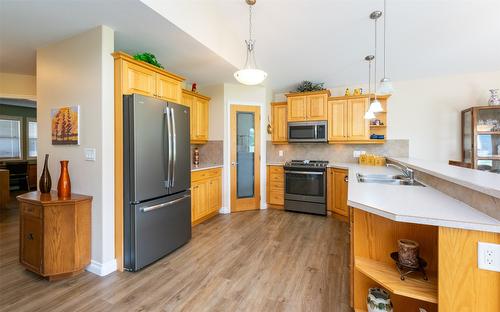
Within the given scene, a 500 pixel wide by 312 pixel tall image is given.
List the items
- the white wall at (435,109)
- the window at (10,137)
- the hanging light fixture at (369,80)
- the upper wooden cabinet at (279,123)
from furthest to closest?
the window at (10,137) < the upper wooden cabinet at (279,123) < the white wall at (435,109) < the hanging light fixture at (369,80)

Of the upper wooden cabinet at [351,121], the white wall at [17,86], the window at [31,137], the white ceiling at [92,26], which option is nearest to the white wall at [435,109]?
the upper wooden cabinet at [351,121]

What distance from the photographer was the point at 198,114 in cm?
422

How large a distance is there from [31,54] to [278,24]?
3187 mm

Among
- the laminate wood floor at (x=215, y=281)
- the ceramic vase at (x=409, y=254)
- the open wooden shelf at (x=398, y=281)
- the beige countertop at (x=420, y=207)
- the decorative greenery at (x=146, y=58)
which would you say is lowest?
the laminate wood floor at (x=215, y=281)

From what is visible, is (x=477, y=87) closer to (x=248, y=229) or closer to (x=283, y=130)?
(x=283, y=130)

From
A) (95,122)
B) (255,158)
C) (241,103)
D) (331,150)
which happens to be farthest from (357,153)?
(95,122)

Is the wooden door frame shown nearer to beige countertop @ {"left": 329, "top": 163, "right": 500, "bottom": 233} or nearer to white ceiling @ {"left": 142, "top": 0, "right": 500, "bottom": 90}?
white ceiling @ {"left": 142, "top": 0, "right": 500, "bottom": 90}

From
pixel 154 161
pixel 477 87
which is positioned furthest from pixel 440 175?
pixel 477 87

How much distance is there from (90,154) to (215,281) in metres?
1.76

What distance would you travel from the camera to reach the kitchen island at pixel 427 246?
3.51 feet

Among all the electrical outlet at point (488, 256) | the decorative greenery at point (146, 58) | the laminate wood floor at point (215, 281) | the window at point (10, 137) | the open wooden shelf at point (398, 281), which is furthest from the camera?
the window at point (10, 137)

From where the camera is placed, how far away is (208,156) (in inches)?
180

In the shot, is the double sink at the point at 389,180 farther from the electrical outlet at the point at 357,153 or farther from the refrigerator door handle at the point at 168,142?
the refrigerator door handle at the point at 168,142

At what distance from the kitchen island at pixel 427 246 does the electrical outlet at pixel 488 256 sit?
20 millimetres
